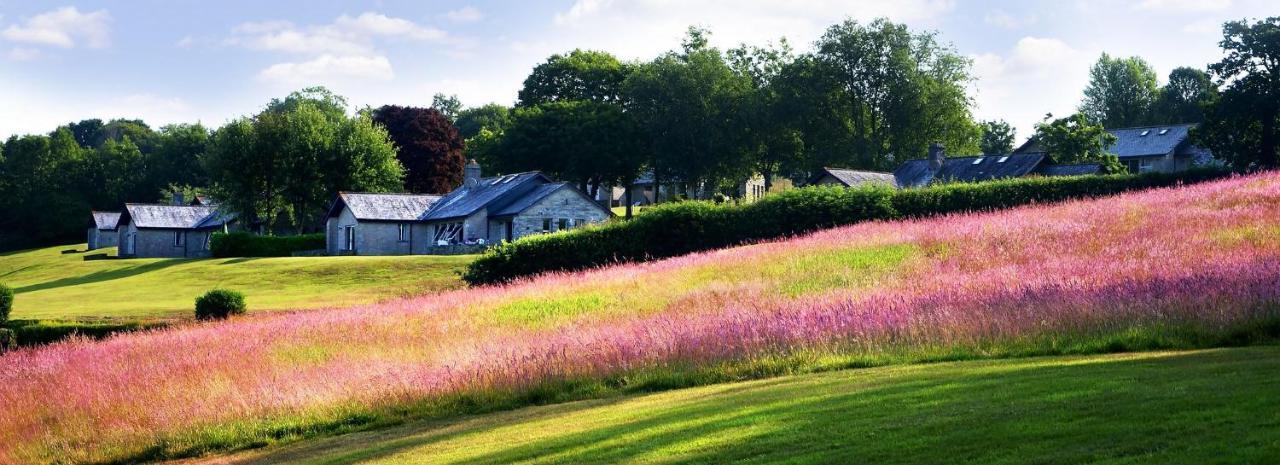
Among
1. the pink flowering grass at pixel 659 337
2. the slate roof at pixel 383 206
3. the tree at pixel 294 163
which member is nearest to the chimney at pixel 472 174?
the slate roof at pixel 383 206

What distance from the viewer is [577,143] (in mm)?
94250

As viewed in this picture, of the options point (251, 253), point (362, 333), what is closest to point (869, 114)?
point (251, 253)

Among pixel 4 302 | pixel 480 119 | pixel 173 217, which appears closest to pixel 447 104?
pixel 480 119

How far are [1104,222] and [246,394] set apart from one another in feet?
67.2

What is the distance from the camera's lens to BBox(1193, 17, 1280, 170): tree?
222 ft

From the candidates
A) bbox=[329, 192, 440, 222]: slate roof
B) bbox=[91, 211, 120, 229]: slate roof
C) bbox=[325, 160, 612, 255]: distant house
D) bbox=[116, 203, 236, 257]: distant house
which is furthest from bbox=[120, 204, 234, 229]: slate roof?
bbox=[325, 160, 612, 255]: distant house

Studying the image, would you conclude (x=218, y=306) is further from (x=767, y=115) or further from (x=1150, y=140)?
(x=1150, y=140)

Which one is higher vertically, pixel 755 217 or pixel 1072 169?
pixel 1072 169

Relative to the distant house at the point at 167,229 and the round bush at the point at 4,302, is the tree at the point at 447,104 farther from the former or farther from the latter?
the round bush at the point at 4,302

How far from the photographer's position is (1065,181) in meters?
41.7

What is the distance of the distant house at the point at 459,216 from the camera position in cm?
7694

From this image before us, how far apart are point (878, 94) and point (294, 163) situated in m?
49.2

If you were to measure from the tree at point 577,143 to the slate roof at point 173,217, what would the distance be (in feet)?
84.5

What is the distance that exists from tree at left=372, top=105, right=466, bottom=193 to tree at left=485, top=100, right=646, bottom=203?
13820 mm
